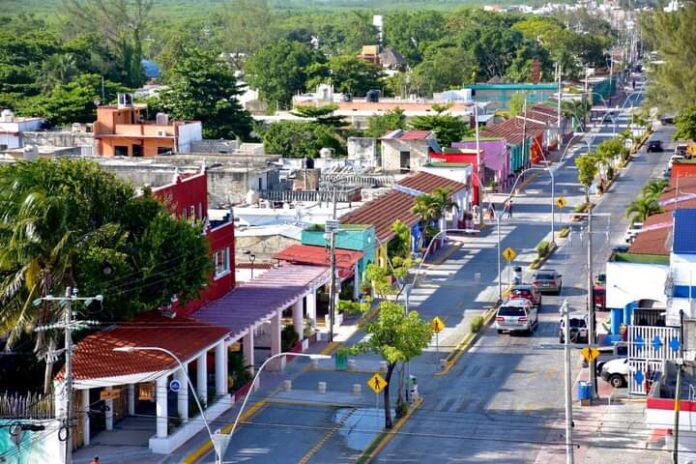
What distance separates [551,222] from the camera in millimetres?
86438

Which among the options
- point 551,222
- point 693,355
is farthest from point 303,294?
point 551,222

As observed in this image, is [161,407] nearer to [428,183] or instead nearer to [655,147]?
[428,183]

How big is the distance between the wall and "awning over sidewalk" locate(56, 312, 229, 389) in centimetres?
1560

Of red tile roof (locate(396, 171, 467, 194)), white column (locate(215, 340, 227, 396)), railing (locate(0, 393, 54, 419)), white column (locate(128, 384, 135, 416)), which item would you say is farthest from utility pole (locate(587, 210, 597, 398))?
red tile roof (locate(396, 171, 467, 194))

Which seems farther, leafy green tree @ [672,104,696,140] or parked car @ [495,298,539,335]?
leafy green tree @ [672,104,696,140]

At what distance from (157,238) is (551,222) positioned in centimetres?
4278

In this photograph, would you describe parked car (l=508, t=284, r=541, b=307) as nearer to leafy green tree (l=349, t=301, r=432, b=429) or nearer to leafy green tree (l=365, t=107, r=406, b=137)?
leafy green tree (l=349, t=301, r=432, b=429)

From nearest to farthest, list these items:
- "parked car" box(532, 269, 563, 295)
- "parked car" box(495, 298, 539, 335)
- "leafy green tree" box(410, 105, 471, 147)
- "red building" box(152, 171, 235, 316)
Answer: "red building" box(152, 171, 235, 316) → "parked car" box(495, 298, 539, 335) → "parked car" box(532, 269, 563, 295) → "leafy green tree" box(410, 105, 471, 147)

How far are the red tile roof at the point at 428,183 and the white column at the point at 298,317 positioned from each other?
2350 cm

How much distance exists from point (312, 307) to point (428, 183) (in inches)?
967

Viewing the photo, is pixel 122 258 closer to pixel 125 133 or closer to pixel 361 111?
pixel 125 133

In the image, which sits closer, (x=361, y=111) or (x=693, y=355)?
(x=693, y=355)

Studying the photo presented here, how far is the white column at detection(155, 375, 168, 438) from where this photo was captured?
43.5 m

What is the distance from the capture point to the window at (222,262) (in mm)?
56019
